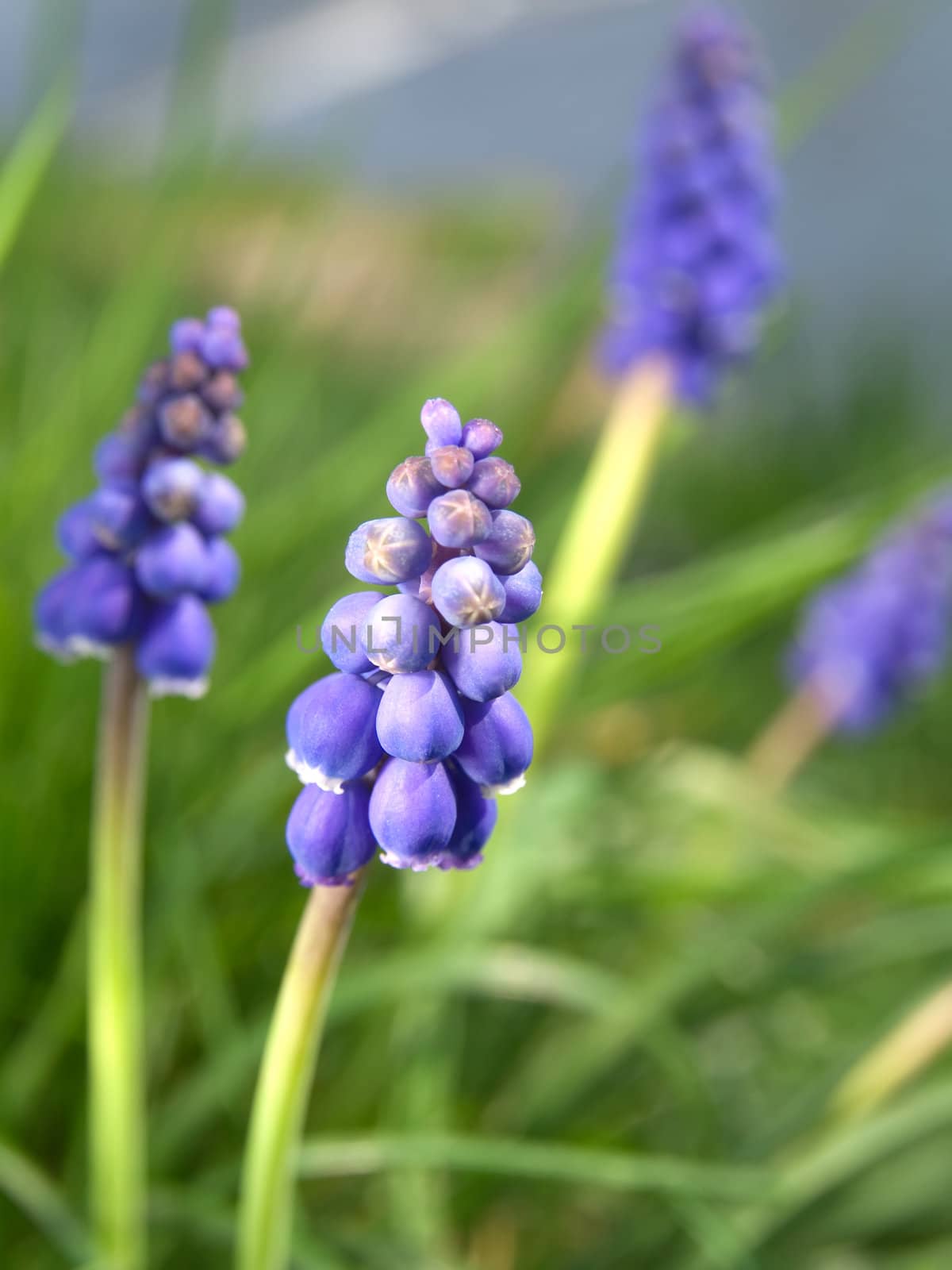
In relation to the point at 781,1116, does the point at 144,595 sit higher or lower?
higher

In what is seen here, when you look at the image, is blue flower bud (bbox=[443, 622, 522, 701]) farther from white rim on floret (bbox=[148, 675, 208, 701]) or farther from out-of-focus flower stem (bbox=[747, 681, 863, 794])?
out-of-focus flower stem (bbox=[747, 681, 863, 794])

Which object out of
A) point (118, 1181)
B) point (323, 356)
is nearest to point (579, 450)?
point (323, 356)

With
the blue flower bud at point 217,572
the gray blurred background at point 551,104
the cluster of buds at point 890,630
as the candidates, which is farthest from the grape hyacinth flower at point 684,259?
the gray blurred background at point 551,104

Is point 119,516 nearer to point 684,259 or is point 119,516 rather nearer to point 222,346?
point 222,346

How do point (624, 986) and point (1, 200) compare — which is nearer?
point (1, 200)

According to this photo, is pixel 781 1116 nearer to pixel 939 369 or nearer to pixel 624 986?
pixel 624 986

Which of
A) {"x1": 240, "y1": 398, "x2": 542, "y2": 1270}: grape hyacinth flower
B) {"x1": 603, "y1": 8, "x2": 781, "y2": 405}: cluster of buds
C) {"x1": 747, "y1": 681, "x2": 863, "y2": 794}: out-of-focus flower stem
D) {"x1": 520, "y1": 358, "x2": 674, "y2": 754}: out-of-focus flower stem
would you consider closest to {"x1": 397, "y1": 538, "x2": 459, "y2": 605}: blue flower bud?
{"x1": 240, "y1": 398, "x2": 542, "y2": 1270}: grape hyacinth flower

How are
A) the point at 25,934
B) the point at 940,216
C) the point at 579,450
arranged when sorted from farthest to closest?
the point at 940,216, the point at 579,450, the point at 25,934
